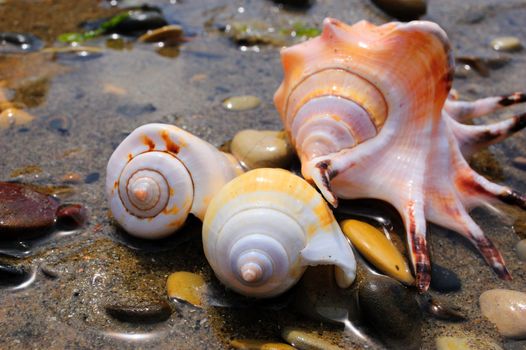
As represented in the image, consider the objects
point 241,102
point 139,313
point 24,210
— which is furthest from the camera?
point 241,102

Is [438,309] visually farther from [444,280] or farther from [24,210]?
[24,210]

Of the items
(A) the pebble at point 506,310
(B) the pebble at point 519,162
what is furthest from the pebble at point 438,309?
(B) the pebble at point 519,162

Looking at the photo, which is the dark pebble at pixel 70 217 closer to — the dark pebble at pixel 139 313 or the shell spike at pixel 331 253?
the dark pebble at pixel 139 313

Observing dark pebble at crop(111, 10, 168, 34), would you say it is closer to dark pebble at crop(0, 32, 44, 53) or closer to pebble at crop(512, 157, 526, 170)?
dark pebble at crop(0, 32, 44, 53)

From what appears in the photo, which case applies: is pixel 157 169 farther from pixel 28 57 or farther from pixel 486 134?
pixel 28 57

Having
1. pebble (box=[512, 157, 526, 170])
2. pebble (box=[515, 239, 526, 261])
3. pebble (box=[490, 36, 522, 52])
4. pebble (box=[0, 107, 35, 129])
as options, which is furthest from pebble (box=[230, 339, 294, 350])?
pebble (box=[490, 36, 522, 52])

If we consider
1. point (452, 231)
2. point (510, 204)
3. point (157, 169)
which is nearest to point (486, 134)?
point (510, 204)

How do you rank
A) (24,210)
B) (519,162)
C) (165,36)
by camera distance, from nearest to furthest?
(24,210) < (519,162) < (165,36)

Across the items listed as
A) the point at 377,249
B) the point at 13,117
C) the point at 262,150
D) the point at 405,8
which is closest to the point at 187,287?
the point at 377,249
